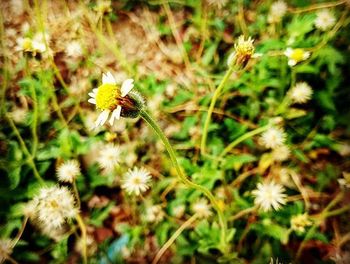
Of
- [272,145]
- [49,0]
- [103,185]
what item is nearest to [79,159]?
[103,185]

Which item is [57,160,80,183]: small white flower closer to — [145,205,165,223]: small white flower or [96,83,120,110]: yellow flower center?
[145,205,165,223]: small white flower

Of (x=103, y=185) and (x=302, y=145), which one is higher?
(x=302, y=145)

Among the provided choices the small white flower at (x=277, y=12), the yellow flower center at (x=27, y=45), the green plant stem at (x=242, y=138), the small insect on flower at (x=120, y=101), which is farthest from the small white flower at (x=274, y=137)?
the yellow flower center at (x=27, y=45)

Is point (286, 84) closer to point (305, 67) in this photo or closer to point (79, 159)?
point (305, 67)

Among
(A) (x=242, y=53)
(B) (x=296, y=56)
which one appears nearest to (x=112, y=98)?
(A) (x=242, y=53)

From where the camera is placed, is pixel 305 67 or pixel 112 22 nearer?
pixel 305 67

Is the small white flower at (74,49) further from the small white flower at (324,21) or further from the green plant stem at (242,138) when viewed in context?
the small white flower at (324,21)
